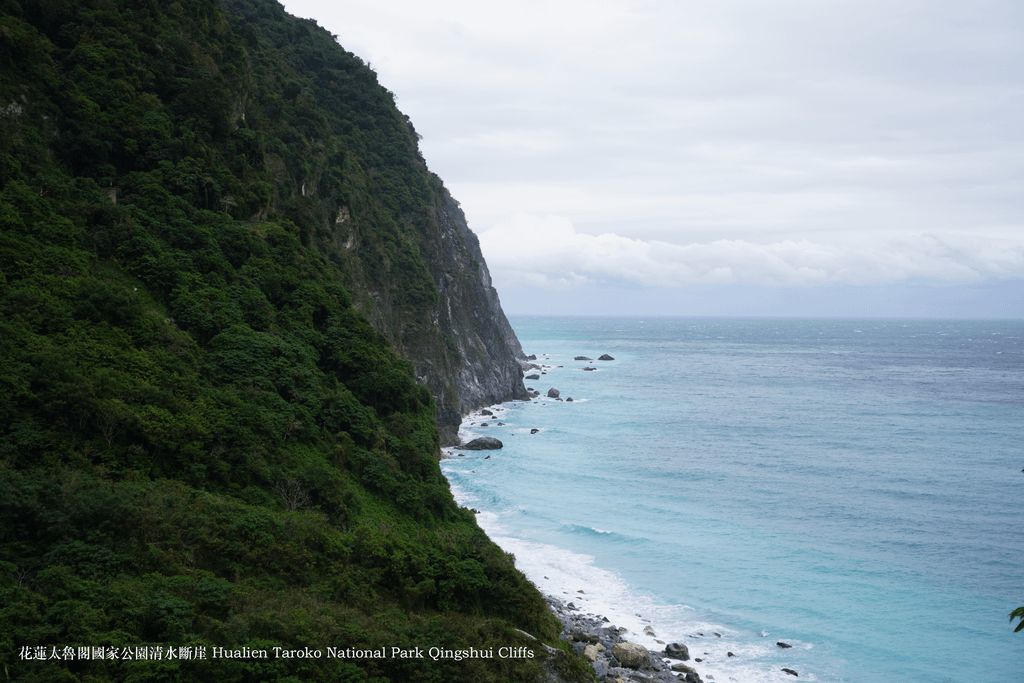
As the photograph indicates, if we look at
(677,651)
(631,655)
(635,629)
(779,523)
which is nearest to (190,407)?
(631,655)

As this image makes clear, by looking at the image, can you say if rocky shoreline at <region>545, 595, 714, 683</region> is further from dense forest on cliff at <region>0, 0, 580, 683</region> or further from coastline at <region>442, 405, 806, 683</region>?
dense forest on cliff at <region>0, 0, 580, 683</region>

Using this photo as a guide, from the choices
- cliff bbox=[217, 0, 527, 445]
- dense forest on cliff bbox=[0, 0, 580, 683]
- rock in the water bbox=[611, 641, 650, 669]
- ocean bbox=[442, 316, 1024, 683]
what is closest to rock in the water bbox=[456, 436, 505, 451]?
ocean bbox=[442, 316, 1024, 683]

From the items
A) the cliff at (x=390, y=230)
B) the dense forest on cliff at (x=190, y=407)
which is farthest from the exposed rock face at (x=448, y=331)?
the dense forest on cliff at (x=190, y=407)

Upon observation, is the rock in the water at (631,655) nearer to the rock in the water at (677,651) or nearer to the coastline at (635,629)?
the coastline at (635,629)

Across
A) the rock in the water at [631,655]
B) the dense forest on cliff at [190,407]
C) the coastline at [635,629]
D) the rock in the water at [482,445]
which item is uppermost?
the dense forest on cliff at [190,407]

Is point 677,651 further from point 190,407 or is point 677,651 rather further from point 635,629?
point 190,407
